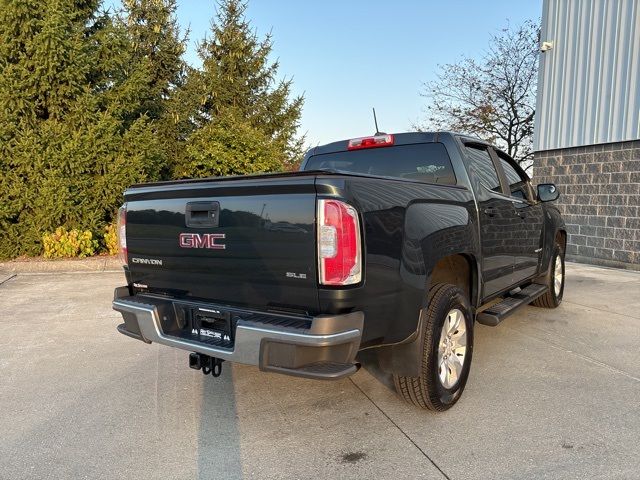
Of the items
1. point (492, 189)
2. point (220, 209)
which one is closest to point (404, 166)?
point (492, 189)

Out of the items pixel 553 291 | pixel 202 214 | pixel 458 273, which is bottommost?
pixel 553 291

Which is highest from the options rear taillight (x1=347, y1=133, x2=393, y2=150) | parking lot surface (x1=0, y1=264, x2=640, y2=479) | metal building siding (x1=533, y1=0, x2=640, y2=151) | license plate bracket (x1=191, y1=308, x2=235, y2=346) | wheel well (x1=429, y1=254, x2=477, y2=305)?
metal building siding (x1=533, y1=0, x2=640, y2=151)

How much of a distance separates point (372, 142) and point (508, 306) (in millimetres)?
1887

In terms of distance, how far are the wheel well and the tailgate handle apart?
4.74 feet

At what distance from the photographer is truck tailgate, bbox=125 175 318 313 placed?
250 centimetres

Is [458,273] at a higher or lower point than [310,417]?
higher

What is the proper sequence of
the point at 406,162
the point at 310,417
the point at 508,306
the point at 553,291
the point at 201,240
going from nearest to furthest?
the point at 201,240 → the point at 310,417 → the point at 406,162 → the point at 508,306 → the point at 553,291

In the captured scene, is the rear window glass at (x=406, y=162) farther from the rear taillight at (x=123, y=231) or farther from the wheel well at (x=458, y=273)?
the rear taillight at (x=123, y=231)

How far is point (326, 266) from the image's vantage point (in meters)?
2.41

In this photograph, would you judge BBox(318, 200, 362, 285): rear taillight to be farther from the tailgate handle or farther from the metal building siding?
the metal building siding

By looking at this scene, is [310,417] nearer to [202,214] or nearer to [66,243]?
[202,214]

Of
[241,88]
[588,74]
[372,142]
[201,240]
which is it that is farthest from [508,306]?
[241,88]

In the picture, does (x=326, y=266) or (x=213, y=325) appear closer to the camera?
(x=326, y=266)

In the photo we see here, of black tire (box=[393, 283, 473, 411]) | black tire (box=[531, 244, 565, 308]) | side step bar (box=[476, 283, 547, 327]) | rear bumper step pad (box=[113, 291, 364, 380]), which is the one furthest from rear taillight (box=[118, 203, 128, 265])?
black tire (box=[531, 244, 565, 308])
